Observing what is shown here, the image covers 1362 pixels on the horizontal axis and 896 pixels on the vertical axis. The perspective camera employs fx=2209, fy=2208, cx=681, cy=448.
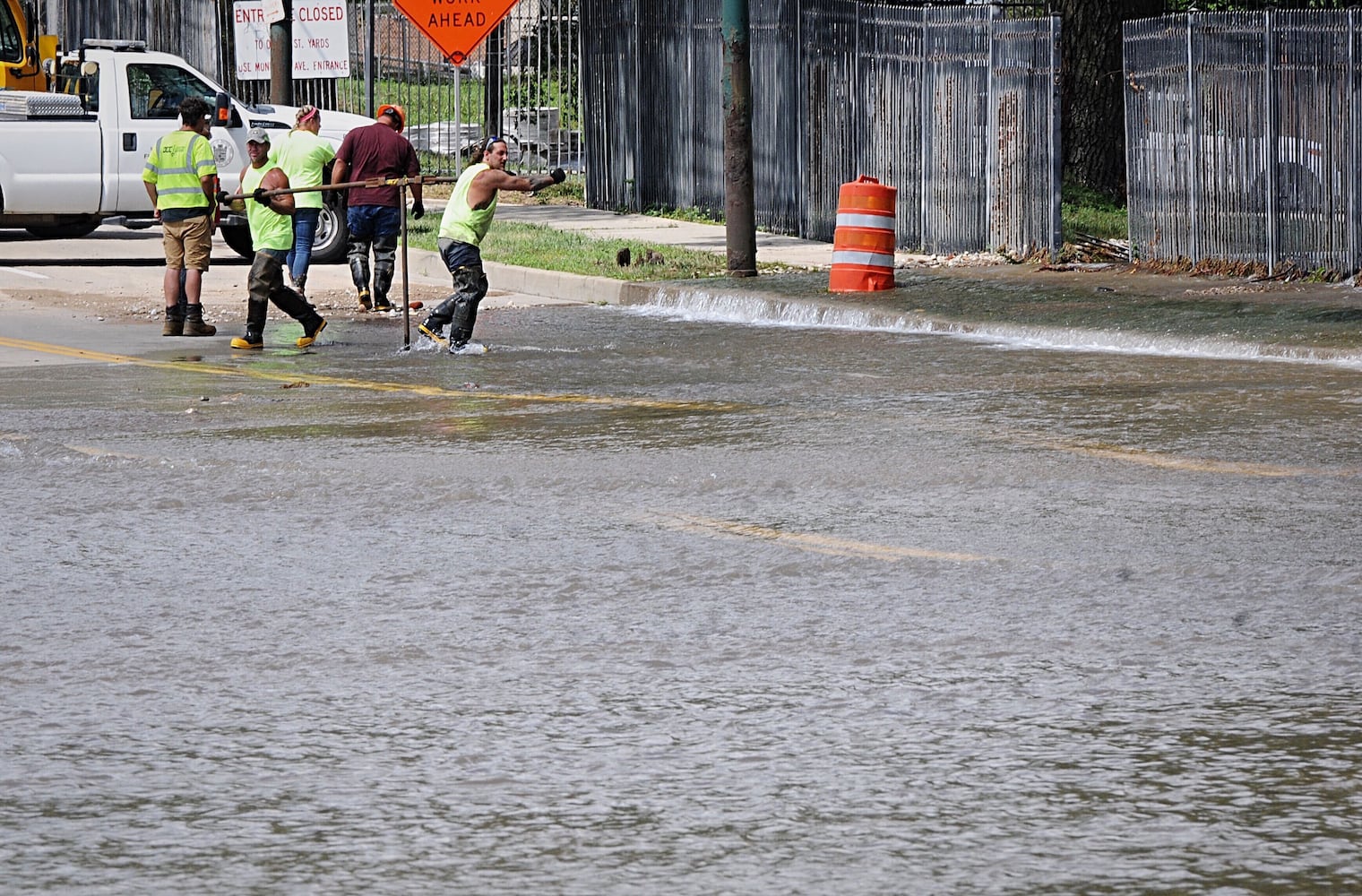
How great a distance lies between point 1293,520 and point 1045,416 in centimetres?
296

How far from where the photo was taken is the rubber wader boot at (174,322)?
52.4ft

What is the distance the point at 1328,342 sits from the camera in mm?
13984

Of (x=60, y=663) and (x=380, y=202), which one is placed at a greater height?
(x=380, y=202)

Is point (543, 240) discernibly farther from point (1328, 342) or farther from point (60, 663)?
point (60, 663)

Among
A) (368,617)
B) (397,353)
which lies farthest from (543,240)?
(368,617)

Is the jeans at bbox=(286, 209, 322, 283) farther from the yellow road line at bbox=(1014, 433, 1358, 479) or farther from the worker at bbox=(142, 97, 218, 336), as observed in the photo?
the yellow road line at bbox=(1014, 433, 1358, 479)

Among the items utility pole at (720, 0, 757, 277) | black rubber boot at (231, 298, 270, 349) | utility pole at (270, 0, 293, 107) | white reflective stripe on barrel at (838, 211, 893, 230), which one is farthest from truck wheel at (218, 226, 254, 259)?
black rubber boot at (231, 298, 270, 349)

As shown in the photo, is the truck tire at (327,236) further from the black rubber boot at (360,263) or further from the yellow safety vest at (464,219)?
the yellow safety vest at (464,219)

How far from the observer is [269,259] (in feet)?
50.4

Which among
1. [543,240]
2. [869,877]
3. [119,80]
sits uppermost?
[119,80]

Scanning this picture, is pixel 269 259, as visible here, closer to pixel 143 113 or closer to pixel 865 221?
pixel 865 221

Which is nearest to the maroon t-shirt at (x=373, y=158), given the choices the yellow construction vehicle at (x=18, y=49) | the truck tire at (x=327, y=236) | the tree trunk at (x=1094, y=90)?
the truck tire at (x=327, y=236)

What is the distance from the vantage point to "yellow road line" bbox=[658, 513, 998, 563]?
24.9 feet

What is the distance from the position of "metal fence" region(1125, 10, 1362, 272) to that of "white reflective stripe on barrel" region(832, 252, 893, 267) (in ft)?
10.5
